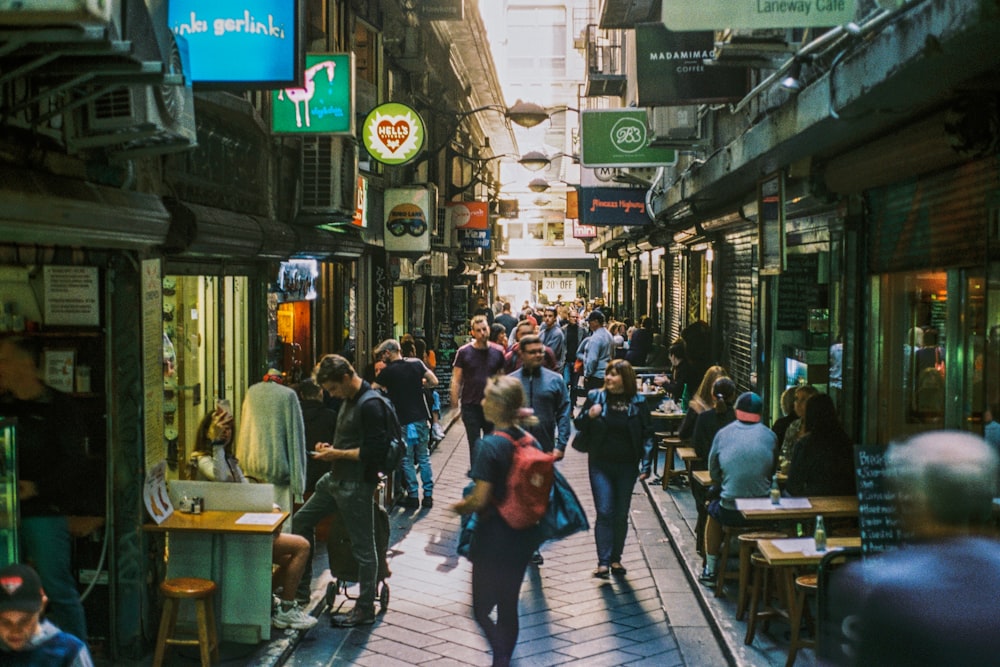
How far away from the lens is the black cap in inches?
171

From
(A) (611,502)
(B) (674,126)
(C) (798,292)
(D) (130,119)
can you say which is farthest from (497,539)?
(B) (674,126)

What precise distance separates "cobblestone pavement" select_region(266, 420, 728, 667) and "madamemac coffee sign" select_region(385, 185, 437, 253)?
7.89 m

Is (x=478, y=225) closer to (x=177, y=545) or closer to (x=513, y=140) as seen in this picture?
(x=513, y=140)

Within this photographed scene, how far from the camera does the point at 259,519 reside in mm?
7496

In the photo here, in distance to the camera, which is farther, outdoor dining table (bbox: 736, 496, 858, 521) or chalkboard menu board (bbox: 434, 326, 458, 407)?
chalkboard menu board (bbox: 434, 326, 458, 407)

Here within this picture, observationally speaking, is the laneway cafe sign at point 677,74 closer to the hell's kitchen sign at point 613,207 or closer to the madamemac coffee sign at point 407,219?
the madamemac coffee sign at point 407,219

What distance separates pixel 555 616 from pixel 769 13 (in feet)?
15.5

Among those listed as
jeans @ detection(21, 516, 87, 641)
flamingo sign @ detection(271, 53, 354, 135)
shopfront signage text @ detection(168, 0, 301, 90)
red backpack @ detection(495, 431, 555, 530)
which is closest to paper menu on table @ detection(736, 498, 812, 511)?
red backpack @ detection(495, 431, 555, 530)

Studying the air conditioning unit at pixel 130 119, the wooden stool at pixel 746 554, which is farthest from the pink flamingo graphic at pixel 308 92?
the wooden stool at pixel 746 554

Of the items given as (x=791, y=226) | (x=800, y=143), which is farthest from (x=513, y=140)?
(x=800, y=143)

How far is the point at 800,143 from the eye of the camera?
8.95 meters

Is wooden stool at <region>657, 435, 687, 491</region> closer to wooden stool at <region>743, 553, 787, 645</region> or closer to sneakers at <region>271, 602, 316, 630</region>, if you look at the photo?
wooden stool at <region>743, 553, 787, 645</region>

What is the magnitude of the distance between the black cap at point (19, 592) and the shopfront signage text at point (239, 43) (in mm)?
3615

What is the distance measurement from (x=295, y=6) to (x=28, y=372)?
9.63 feet
